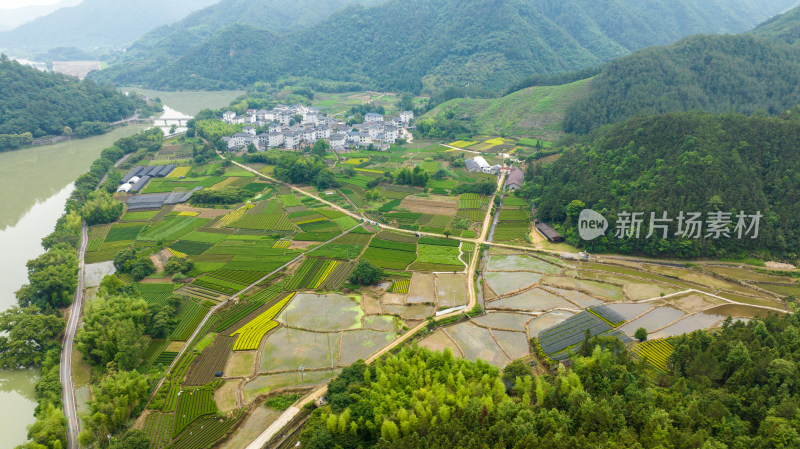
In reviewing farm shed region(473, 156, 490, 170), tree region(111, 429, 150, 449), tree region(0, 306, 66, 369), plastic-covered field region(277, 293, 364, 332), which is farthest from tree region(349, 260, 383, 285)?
farm shed region(473, 156, 490, 170)

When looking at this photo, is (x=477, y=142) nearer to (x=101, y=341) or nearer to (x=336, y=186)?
(x=336, y=186)

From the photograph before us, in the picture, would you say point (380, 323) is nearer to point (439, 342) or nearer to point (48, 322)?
point (439, 342)

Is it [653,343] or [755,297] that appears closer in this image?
[653,343]

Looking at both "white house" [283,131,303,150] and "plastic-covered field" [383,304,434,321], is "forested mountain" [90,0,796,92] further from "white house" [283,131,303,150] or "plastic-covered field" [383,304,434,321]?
"plastic-covered field" [383,304,434,321]

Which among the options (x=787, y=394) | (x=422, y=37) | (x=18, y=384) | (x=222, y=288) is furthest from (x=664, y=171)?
(x=422, y=37)

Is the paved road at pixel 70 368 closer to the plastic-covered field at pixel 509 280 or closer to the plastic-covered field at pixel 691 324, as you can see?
the plastic-covered field at pixel 509 280

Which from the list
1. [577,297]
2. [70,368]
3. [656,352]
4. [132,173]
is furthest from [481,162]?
[70,368]
